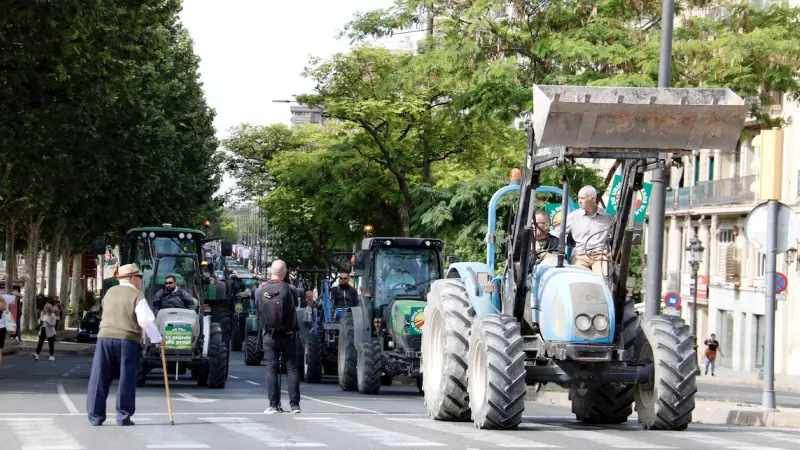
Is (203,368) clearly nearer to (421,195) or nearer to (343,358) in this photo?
(343,358)

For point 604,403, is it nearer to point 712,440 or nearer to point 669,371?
point 669,371

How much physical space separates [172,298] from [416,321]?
4486mm

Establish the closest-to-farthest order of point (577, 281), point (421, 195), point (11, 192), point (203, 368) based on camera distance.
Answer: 1. point (577, 281)
2. point (203, 368)
3. point (421, 195)
4. point (11, 192)

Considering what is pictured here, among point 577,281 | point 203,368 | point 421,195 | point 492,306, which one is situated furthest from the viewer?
point 421,195

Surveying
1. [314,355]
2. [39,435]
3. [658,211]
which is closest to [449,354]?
[39,435]

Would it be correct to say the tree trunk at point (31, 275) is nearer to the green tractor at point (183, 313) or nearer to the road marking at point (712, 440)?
the green tractor at point (183, 313)

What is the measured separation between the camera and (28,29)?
27109 millimetres

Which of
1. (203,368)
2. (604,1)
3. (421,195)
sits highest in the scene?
(604,1)

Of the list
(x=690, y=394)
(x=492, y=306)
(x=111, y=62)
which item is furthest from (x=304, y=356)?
(x=690, y=394)

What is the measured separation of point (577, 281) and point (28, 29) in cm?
1694

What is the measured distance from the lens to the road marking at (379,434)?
478 inches

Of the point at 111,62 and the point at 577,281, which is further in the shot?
the point at 111,62

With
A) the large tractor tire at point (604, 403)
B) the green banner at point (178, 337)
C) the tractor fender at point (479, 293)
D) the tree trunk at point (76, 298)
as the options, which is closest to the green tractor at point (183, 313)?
the green banner at point (178, 337)

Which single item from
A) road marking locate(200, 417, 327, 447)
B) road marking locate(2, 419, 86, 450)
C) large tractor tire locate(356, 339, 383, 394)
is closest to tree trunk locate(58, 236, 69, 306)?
large tractor tire locate(356, 339, 383, 394)
